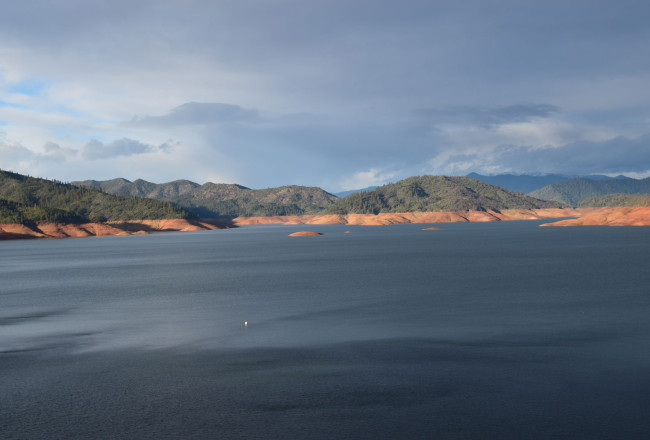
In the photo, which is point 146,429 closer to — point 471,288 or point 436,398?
point 436,398

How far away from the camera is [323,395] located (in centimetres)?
2244

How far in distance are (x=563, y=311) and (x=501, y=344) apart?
553 inches

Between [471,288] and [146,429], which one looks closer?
[146,429]

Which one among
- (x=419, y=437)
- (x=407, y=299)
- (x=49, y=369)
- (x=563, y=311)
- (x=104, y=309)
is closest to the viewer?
(x=419, y=437)

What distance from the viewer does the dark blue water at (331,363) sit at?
19.5 metres

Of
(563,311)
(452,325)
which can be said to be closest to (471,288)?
(563,311)

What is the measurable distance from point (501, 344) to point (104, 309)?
33857 millimetres

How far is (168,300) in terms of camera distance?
174 ft

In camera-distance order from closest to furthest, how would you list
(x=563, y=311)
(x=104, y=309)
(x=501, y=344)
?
1. (x=501, y=344)
2. (x=563, y=311)
3. (x=104, y=309)

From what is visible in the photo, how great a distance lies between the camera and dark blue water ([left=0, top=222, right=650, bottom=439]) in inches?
769

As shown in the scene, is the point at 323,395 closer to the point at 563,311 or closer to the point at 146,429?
the point at 146,429

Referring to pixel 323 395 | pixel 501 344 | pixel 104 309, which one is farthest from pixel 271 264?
pixel 323 395

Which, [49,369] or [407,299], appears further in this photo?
[407,299]

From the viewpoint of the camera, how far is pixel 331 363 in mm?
27500
